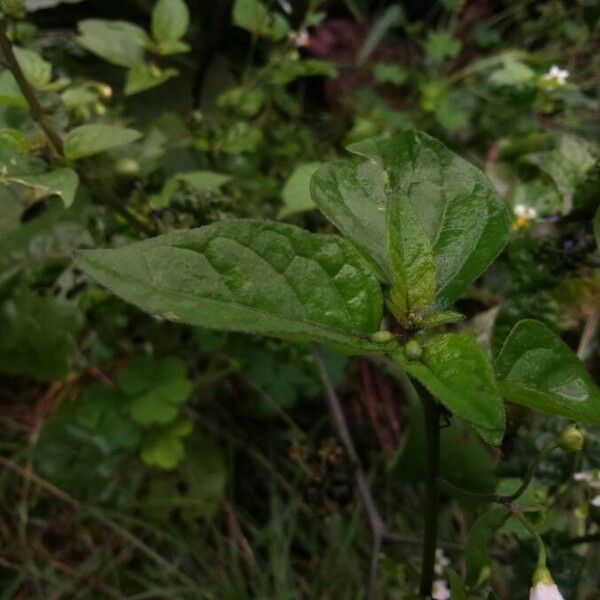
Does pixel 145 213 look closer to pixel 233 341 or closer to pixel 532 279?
pixel 233 341

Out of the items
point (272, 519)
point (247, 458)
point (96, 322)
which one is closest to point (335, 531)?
point (272, 519)

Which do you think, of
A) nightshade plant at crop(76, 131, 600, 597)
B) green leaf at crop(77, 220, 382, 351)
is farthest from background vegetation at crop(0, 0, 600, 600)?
green leaf at crop(77, 220, 382, 351)

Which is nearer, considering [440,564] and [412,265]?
[412,265]

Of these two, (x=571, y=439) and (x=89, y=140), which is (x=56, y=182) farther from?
(x=571, y=439)

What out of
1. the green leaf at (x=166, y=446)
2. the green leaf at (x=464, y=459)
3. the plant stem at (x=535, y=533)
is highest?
the plant stem at (x=535, y=533)

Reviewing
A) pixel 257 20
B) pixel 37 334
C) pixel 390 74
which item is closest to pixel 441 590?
pixel 37 334

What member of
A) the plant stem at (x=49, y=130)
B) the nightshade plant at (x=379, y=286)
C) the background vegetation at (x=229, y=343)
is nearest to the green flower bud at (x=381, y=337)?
the nightshade plant at (x=379, y=286)

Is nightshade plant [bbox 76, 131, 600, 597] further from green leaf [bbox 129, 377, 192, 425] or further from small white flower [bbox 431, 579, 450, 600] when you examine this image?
green leaf [bbox 129, 377, 192, 425]

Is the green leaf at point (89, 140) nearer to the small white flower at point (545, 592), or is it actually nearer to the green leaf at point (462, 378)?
the green leaf at point (462, 378)
